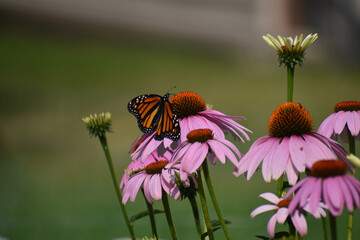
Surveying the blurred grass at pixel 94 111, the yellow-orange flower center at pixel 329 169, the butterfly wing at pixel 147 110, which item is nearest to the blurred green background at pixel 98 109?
the blurred grass at pixel 94 111

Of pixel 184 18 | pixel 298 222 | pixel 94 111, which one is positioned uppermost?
pixel 184 18

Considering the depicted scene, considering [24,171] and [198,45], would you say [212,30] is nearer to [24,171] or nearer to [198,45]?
[198,45]

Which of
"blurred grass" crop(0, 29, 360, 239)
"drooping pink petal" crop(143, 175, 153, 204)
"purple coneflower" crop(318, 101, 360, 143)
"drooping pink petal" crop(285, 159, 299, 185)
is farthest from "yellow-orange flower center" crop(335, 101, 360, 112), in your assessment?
"blurred grass" crop(0, 29, 360, 239)

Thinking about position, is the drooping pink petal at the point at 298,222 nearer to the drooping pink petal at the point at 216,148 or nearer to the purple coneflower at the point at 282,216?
the purple coneflower at the point at 282,216

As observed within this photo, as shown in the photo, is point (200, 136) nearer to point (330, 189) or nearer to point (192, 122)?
point (192, 122)

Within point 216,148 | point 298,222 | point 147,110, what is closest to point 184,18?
point 147,110

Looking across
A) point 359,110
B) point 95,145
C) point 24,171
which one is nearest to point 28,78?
point 95,145
